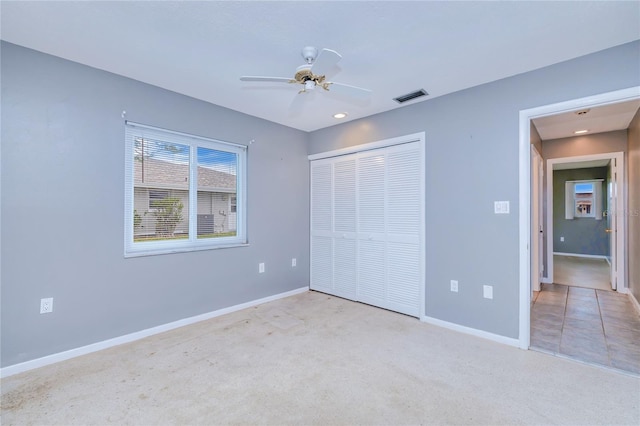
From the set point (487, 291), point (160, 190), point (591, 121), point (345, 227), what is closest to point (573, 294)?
Result: point (591, 121)

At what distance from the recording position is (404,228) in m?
3.42

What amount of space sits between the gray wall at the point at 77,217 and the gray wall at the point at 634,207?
503 cm

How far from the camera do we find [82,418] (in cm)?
170

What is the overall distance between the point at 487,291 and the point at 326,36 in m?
2.66

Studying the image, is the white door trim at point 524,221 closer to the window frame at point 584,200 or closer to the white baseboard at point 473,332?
the white baseboard at point 473,332

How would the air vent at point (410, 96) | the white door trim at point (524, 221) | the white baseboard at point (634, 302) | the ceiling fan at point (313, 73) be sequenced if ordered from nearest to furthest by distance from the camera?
1. the ceiling fan at point (313, 73)
2. the white door trim at point (524, 221)
3. the air vent at point (410, 96)
4. the white baseboard at point (634, 302)

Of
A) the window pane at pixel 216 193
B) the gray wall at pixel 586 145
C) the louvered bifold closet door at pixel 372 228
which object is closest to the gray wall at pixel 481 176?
the louvered bifold closet door at pixel 372 228

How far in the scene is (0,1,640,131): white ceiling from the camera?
1.77 meters

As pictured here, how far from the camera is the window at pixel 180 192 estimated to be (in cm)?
282

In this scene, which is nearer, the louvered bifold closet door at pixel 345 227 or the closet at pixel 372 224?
the closet at pixel 372 224

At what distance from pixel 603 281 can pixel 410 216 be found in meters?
4.19

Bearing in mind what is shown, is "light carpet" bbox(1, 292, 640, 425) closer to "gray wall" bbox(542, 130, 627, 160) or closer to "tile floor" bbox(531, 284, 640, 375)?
"tile floor" bbox(531, 284, 640, 375)

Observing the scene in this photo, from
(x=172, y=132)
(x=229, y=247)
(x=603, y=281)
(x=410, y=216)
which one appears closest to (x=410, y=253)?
(x=410, y=216)

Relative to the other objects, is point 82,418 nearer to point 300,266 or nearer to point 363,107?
point 300,266
